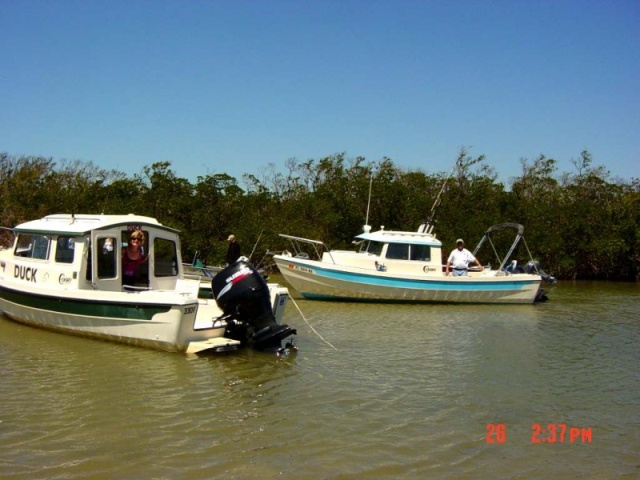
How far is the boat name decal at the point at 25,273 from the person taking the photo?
12.1 metres

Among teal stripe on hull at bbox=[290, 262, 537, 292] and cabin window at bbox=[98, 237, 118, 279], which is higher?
cabin window at bbox=[98, 237, 118, 279]

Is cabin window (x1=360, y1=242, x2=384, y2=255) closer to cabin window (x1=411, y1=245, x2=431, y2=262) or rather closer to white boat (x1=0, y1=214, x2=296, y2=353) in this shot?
cabin window (x1=411, y1=245, x2=431, y2=262)

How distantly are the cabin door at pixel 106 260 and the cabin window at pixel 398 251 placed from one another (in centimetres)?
938

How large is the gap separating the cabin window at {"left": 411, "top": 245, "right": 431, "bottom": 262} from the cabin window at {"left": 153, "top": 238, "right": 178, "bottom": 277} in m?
8.49

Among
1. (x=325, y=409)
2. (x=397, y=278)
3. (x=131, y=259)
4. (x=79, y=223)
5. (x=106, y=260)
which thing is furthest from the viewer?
(x=397, y=278)

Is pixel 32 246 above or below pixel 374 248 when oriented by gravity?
below

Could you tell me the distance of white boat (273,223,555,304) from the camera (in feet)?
60.3

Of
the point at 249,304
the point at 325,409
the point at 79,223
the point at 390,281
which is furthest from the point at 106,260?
the point at 390,281

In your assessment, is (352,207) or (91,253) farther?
(352,207)

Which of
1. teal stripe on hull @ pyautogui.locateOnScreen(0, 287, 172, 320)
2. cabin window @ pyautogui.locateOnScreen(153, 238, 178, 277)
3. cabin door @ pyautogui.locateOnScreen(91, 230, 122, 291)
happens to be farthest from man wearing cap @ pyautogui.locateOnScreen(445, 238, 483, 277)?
teal stripe on hull @ pyautogui.locateOnScreen(0, 287, 172, 320)

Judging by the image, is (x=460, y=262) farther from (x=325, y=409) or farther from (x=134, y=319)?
(x=325, y=409)

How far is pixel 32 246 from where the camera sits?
12.5 m

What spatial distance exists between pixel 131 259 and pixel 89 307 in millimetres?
1301
